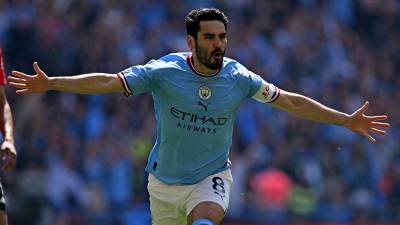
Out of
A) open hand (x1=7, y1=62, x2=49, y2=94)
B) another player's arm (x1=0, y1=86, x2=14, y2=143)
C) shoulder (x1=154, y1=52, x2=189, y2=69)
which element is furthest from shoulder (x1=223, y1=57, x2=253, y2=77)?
another player's arm (x1=0, y1=86, x2=14, y2=143)

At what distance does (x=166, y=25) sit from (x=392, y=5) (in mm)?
5081

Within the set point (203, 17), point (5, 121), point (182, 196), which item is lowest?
point (182, 196)

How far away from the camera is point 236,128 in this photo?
56.5ft

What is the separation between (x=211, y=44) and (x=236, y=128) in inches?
321

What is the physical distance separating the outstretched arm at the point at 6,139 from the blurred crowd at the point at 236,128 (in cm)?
592

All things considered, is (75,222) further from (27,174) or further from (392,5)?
(392,5)

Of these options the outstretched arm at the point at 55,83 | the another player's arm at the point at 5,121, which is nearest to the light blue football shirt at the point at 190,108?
the outstretched arm at the point at 55,83

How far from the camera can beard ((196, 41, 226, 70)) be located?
9.08m

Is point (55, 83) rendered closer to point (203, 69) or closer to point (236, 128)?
A: point (203, 69)

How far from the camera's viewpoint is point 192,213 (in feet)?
30.1

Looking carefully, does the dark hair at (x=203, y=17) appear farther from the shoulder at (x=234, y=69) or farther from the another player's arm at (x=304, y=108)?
the another player's arm at (x=304, y=108)

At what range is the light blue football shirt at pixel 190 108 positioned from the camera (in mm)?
9141

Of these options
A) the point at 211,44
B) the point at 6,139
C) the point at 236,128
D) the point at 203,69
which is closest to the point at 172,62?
the point at 203,69

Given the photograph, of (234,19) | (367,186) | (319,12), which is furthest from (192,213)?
(319,12)
